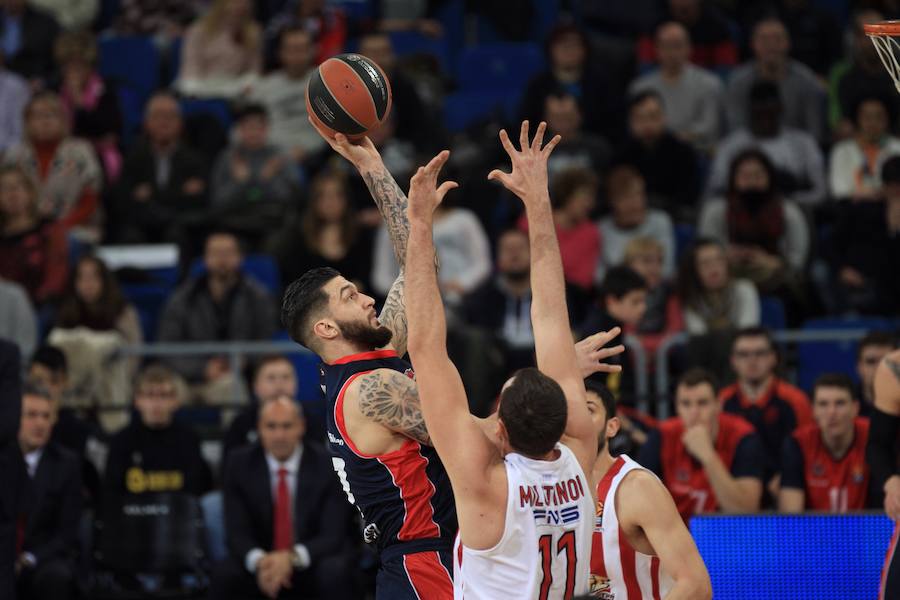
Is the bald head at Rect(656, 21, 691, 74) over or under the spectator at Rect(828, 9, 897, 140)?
over

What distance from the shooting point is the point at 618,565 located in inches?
213

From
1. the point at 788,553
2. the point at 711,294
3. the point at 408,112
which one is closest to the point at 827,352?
the point at 711,294

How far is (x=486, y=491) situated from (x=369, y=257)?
6.98 metres

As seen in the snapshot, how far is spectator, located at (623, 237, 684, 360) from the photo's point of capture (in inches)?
421

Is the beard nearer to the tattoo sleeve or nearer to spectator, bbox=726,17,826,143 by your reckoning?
the tattoo sleeve

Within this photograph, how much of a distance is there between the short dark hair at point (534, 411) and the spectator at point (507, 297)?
240 inches

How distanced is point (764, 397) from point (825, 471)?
967 millimetres

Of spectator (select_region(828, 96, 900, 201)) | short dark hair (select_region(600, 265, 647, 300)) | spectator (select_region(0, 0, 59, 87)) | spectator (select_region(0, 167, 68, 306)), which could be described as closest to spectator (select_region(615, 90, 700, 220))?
spectator (select_region(828, 96, 900, 201))

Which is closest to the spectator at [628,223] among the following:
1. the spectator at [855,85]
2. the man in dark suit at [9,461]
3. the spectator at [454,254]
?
the spectator at [454,254]

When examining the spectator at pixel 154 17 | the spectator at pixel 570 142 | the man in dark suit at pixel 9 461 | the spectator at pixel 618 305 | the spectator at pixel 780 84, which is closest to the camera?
the man in dark suit at pixel 9 461

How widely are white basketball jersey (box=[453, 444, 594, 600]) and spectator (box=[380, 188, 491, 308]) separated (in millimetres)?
6537

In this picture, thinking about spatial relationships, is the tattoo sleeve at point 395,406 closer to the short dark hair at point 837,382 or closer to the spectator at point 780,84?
the short dark hair at point 837,382

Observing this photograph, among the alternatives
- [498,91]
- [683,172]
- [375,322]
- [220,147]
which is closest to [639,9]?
[498,91]

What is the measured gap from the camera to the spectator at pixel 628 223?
11445mm
